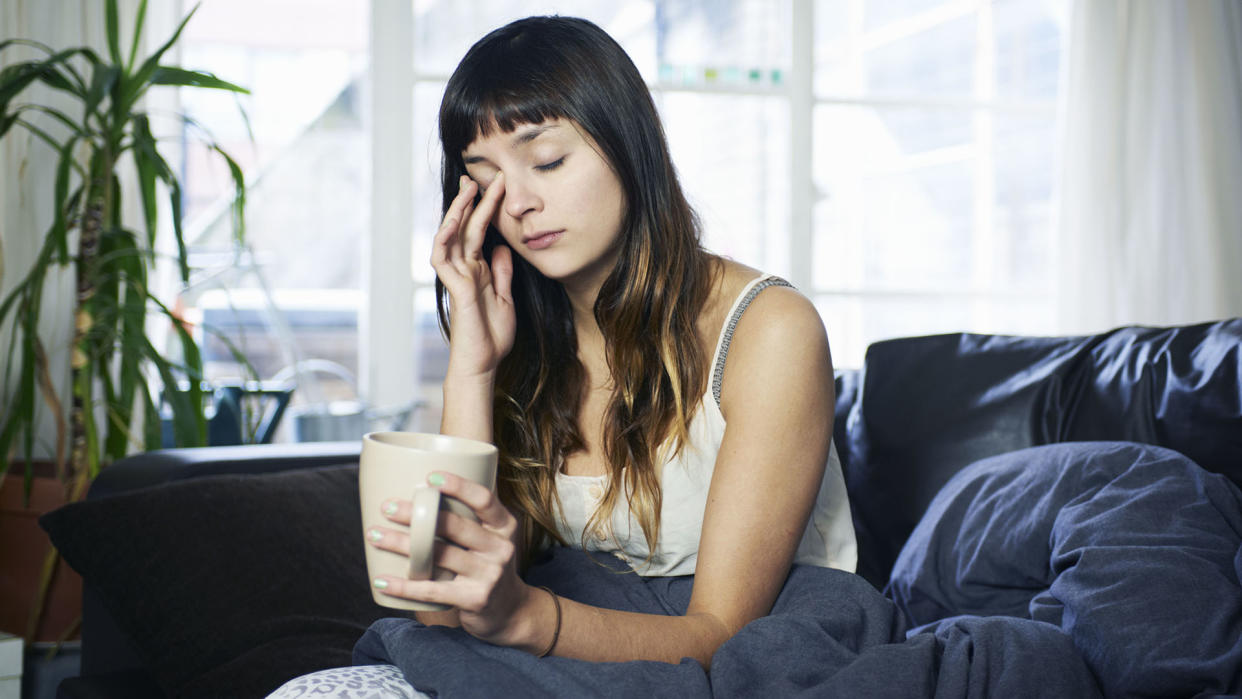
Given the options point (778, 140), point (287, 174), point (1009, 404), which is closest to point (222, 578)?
point (1009, 404)

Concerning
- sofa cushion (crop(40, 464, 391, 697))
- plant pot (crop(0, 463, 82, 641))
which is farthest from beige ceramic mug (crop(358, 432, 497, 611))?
plant pot (crop(0, 463, 82, 641))

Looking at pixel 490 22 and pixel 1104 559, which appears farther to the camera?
pixel 490 22

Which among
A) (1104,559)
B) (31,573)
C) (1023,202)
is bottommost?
(31,573)

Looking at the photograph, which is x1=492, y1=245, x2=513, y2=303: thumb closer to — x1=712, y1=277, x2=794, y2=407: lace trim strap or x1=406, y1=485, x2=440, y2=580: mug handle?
x1=712, y1=277, x2=794, y2=407: lace trim strap

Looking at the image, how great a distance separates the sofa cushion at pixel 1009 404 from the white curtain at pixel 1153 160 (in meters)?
2.01

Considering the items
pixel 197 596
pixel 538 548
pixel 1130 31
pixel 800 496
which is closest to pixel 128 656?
pixel 197 596

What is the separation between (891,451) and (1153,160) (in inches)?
93.6

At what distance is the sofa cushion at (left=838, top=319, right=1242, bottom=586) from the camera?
4.47ft

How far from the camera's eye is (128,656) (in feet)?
4.46

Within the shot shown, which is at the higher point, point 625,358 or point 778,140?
point 778,140

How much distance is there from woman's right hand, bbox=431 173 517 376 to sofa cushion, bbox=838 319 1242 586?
0.76m

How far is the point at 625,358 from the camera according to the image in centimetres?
121

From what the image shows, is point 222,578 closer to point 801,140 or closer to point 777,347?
point 777,347

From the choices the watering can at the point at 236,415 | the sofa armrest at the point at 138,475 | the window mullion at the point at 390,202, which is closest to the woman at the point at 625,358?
the sofa armrest at the point at 138,475
